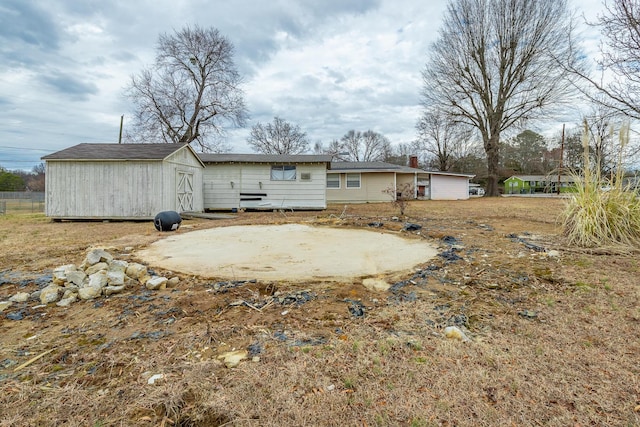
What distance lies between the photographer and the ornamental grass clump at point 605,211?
429 cm

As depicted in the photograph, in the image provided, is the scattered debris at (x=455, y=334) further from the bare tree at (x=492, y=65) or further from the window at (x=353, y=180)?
the bare tree at (x=492, y=65)

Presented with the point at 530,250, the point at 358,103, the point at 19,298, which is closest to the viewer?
the point at 19,298

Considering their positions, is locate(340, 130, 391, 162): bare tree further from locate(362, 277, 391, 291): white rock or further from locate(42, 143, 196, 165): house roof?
locate(362, 277, 391, 291): white rock

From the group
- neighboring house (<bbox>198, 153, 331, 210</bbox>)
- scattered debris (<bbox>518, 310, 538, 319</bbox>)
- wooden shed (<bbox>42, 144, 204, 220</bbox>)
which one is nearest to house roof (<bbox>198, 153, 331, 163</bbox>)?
neighboring house (<bbox>198, 153, 331, 210</bbox>)

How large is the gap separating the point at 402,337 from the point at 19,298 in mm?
3365

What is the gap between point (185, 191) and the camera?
1138cm

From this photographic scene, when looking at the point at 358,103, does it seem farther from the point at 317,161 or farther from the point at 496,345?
the point at 496,345

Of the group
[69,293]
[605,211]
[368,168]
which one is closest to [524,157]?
[368,168]

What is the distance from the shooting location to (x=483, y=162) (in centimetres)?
3275

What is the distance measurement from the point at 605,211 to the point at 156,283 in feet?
19.8

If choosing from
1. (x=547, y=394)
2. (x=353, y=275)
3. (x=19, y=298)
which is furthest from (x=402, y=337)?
(x=19, y=298)

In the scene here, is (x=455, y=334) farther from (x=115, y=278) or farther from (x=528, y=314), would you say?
(x=115, y=278)

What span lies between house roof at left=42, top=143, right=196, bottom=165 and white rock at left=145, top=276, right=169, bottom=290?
784cm

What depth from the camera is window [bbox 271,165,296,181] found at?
1328 cm
